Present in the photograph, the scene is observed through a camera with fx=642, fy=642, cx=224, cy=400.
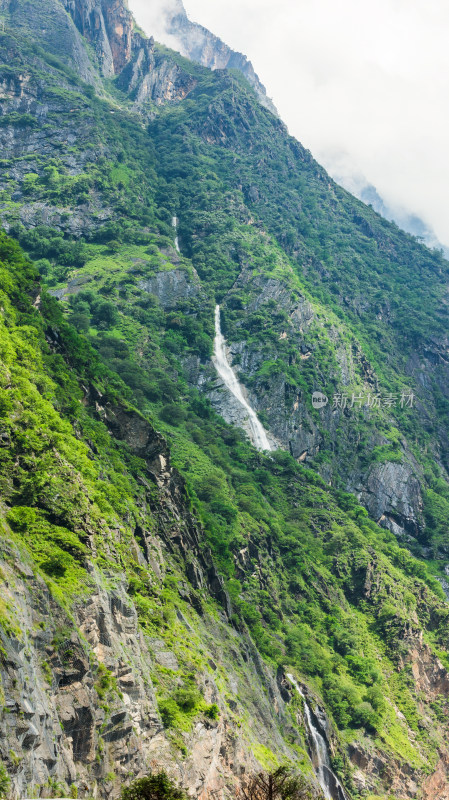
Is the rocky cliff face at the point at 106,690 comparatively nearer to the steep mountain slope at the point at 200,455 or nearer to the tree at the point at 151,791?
the steep mountain slope at the point at 200,455

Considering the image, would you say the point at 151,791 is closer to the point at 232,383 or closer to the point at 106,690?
the point at 106,690

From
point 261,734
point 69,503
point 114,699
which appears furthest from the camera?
point 261,734

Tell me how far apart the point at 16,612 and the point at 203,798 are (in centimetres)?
1770

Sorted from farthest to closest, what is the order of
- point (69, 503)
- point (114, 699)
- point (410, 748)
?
point (410, 748), point (69, 503), point (114, 699)

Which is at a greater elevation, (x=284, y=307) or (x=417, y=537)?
(x=284, y=307)

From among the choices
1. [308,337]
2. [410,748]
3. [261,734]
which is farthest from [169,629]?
[308,337]

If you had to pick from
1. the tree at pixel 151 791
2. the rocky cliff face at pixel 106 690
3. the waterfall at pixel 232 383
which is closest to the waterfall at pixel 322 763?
the rocky cliff face at pixel 106 690

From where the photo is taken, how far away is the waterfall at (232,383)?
10638 cm

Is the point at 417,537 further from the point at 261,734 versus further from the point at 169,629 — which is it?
the point at 169,629

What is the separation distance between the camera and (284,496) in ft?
301

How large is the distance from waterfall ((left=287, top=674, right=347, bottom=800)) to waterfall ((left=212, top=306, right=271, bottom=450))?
50601mm

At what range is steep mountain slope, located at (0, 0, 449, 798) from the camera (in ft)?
109

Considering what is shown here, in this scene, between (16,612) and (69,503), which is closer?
(16,612)

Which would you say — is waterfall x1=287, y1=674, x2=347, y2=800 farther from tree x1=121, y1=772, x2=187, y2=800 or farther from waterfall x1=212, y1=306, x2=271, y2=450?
waterfall x1=212, y1=306, x2=271, y2=450
